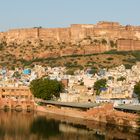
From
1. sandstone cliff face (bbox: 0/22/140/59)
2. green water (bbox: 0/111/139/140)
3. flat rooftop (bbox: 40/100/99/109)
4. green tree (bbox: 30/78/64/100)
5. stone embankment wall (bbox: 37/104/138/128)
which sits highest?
sandstone cliff face (bbox: 0/22/140/59)

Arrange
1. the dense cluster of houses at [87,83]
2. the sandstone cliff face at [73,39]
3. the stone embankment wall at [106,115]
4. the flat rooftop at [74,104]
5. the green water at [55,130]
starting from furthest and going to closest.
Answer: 1. the sandstone cliff face at [73,39]
2. the dense cluster of houses at [87,83]
3. the flat rooftop at [74,104]
4. the stone embankment wall at [106,115]
5. the green water at [55,130]

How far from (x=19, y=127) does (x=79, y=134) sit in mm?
5527

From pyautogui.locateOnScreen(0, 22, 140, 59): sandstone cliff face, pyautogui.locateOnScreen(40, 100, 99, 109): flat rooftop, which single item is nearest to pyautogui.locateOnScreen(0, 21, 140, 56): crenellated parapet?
pyautogui.locateOnScreen(0, 22, 140, 59): sandstone cliff face

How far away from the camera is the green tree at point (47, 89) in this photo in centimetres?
4912

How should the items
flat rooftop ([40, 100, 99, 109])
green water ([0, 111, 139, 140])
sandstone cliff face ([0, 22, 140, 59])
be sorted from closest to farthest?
green water ([0, 111, 139, 140]), flat rooftop ([40, 100, 99, 109]), sandstone cliff face ([0, 22, 140, 59])

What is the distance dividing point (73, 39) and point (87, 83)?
109 feet

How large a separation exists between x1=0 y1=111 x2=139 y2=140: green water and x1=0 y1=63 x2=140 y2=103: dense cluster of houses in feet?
15.1

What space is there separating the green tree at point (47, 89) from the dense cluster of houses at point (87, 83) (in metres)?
1.03

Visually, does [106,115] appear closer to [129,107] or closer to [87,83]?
[129,107]

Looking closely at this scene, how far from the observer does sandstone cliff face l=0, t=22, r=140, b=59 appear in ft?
274

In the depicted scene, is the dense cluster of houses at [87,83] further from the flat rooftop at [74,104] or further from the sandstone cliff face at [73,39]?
the sandstone cliff face at [73,39]

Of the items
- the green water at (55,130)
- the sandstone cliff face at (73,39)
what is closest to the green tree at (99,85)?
the green water at (55,130)

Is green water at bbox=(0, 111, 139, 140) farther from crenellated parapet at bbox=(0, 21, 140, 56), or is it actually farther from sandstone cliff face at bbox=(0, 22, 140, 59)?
crenellated parapet at bbox=(0, 21, 140, 56)

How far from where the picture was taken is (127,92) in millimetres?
46281
